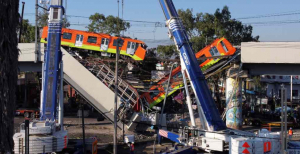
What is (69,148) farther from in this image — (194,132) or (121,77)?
(121,77)

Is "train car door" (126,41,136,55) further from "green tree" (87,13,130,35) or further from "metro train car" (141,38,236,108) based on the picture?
"green tree" (87,13,130,35)

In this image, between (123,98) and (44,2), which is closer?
(44,2)

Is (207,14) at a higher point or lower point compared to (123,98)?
higher

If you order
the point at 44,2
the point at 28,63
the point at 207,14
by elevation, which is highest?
the point at 207,14

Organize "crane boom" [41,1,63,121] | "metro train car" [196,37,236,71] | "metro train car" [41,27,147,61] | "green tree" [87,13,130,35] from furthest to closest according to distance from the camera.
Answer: "green tree" [87,13,130,35] → "metro train car" [41,27,147,61] → "metro train car" [196,37,236,71] → "crane boom" [41,1,63,121]

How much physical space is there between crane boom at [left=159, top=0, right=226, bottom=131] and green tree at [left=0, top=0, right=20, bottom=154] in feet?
Answer: 46.9

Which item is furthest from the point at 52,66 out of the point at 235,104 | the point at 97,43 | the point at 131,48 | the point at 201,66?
the point at 235,104

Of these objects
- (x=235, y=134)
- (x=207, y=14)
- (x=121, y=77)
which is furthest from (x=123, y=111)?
(x=207, y=14)

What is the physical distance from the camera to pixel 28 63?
3538 cm

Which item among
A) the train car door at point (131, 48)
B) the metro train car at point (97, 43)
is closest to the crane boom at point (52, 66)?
the metro train car at point (97, 43)

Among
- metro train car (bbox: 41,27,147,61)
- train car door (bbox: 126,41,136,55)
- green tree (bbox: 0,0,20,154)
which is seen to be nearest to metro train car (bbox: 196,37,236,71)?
metro train car (bbox: 41,27,147,61)

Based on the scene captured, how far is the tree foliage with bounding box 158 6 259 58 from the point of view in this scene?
58.0 meters

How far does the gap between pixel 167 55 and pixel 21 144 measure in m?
41.9

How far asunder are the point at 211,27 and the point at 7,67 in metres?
54.6
